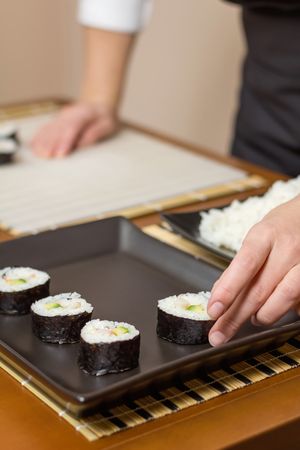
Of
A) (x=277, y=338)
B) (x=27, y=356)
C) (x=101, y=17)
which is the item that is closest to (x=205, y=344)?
(x=277, y=338)

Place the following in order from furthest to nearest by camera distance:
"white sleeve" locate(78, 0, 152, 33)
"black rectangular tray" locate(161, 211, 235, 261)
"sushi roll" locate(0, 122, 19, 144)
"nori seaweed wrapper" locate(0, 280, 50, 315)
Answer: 1. "white sleeve" locate(78, 0, 152, 33)
2. "sushi roll" locate(0, 122, 19, 144)
3. "black rectangular tray" locate(161, 211, 235, 261)
4. "nori seaweed wrapper" locate(0, 280, 50, 315)

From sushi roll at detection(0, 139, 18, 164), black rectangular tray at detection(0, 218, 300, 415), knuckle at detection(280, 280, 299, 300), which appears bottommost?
sushi roll at detection(0, 139, 18, 164)

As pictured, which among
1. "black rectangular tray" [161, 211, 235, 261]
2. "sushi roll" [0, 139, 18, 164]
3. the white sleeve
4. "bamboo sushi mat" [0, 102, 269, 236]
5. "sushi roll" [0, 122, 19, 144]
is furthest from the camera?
the white sleeve

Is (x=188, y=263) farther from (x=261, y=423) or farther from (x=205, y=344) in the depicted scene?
(x=261, y=423)

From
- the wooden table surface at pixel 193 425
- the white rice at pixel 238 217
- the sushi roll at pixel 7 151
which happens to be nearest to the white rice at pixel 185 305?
the wooden table surface at pixel 193 425

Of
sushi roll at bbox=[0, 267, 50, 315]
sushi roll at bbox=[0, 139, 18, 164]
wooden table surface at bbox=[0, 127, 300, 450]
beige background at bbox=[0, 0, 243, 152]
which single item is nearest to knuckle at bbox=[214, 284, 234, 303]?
wooden table surface at bbox=[0, 127, 300, 450]

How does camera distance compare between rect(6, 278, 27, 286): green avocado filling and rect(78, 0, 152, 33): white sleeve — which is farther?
rect(78, 0, 152, 33): white sleeve

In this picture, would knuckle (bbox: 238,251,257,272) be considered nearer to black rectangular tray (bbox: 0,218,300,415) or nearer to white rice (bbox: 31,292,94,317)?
black rectangular tray (bbox: 0,218,300,415)
